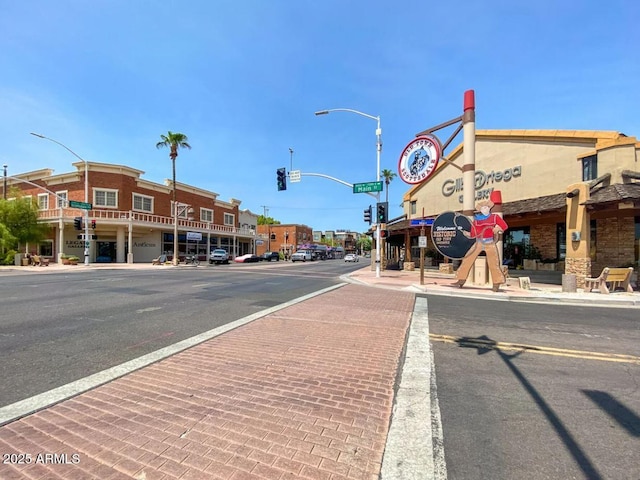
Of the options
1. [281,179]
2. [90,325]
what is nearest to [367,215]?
[281,179]

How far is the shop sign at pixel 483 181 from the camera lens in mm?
20797

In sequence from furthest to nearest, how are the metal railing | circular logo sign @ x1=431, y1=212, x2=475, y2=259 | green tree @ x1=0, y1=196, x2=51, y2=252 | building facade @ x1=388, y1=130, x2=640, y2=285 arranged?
1. the metal railing
2. green tree @ x1=0, y1=196, x2=51, y2=252
3. circular logo sign @ x1=431, y1=212, x2=475, y2=259
4. building facade @ x1=388, y1=130, x2=640, y2=285

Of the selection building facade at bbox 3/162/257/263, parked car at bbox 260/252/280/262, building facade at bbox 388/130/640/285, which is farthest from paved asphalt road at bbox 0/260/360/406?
parked car at bbox 260/252/280/262

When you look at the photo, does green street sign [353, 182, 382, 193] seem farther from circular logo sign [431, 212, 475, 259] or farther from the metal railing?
the metal railing

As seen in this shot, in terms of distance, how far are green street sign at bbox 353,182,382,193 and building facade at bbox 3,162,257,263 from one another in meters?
23.3

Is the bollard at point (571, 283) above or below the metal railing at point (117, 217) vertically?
below

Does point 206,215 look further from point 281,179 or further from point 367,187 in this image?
point 367,187

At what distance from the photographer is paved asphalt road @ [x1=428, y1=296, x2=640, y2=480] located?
8.54ft

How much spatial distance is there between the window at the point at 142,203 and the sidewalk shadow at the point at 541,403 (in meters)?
43.1

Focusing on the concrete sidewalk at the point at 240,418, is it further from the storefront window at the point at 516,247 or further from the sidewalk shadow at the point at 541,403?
the storefront window at the point at 516,247

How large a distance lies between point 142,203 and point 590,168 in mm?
43946

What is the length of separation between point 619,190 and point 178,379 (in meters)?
17.2

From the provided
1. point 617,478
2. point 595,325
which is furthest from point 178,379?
point 595,325

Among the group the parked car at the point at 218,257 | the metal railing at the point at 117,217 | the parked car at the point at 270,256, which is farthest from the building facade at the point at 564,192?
the parked car at the point at 270,256
